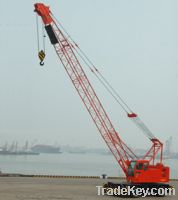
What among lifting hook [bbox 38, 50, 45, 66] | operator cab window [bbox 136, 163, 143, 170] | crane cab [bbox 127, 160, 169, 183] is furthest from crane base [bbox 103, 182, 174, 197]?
lifting hook [bbox 38, 50, 45, 66]

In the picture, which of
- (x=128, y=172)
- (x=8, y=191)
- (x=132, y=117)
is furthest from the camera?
(x=132, y=117)

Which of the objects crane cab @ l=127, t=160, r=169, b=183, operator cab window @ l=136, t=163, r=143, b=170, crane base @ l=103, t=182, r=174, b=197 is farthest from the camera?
operator cab window @ l=136, t=163, r=143, b=170

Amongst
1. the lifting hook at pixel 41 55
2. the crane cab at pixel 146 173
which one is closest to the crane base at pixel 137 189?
the crane cab at pixel 146 173

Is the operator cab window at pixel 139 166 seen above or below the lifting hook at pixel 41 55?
A: below

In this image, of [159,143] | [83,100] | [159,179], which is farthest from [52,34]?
[159,179]

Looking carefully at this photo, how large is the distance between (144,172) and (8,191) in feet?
37.5

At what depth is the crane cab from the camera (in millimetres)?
30844

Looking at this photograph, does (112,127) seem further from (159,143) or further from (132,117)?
(159,143)

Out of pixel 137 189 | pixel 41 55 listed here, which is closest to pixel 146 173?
pixel 137 189

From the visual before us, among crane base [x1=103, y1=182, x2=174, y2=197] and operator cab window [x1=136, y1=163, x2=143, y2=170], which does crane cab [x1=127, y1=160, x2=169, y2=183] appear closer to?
operator cab window [x1=136, y1=163, x2=143, y2=170]

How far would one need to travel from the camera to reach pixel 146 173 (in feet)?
102

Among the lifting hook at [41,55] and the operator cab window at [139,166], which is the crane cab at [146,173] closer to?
the operator cab window at [139,166]

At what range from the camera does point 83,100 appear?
41375 millimetres

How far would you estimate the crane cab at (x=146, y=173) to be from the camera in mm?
30844
